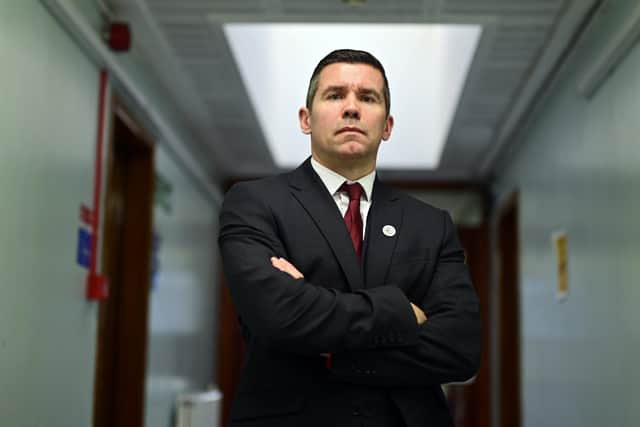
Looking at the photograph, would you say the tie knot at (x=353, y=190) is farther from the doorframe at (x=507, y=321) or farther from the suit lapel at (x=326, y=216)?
the doorframe at (x=507, y=321)

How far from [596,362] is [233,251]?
105 inches

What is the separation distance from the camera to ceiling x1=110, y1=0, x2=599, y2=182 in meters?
4.08

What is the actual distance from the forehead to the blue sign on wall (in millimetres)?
2089

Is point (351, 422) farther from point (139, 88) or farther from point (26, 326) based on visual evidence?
point (139, 88)

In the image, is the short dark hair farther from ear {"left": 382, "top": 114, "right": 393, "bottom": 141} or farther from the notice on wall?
the notice on wall

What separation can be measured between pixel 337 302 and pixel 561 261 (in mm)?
3338

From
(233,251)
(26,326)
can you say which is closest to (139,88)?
(26,326)

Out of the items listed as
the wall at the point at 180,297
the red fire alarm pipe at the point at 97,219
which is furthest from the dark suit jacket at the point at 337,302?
the wall at the point at 180,297

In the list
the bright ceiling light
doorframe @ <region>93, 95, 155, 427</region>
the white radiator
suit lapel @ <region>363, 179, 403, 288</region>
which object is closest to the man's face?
suit lapel @ <region>363, 179, 403, 288</region>

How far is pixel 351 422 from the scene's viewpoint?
68.0 inches

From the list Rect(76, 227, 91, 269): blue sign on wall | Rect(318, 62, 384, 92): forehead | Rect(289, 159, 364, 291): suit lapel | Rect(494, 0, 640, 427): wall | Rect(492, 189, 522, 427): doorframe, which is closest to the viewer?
Rect(289, 159, 364, 291): suit lapel

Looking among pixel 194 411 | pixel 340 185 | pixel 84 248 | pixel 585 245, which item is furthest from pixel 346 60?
pixel 194 411

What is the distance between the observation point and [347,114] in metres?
1.91

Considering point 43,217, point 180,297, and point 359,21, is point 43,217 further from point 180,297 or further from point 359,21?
point 180,297
